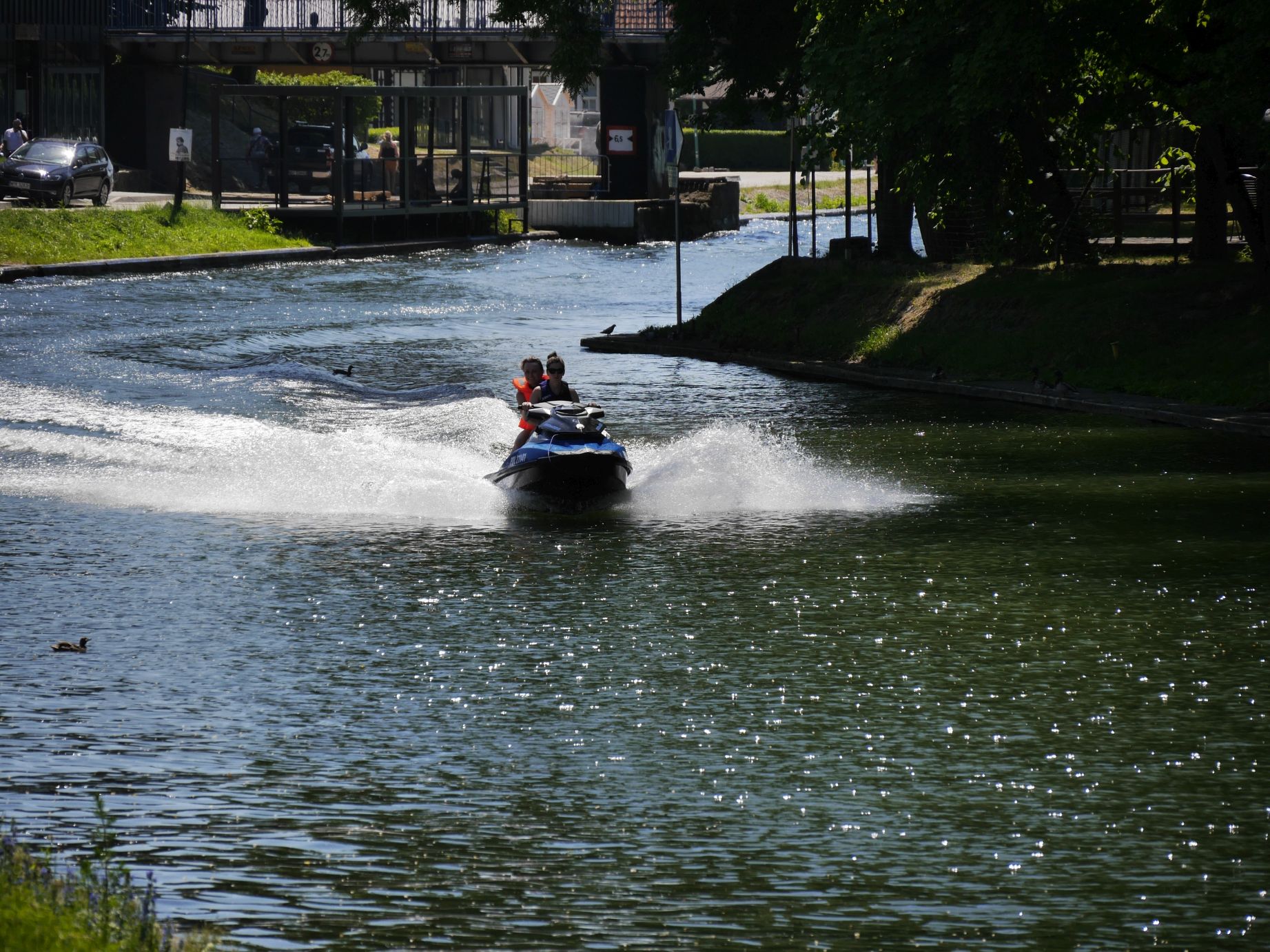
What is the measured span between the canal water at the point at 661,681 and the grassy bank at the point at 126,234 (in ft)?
68.8

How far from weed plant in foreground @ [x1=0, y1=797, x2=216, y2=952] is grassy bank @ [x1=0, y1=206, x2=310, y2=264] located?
3567 centimetres

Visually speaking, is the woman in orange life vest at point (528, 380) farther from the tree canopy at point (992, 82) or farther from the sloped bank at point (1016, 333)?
the tree canopy at point (992, 82)

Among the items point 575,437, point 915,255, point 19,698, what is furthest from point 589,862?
point 915,255

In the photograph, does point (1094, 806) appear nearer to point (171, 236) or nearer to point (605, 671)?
point (605, 671)

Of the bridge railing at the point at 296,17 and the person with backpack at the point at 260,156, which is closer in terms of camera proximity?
the person with backpack at the point at 260,156

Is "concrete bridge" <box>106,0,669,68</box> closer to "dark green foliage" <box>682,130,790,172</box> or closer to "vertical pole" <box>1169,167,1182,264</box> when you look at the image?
"dark green foliage" <box>682,130,790,172</box>

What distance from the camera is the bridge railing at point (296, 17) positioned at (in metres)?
63.2

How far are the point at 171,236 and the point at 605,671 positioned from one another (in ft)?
123

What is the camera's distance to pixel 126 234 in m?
44.9

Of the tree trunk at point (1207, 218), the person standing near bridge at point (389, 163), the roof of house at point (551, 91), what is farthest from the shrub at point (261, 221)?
the roof of house at point (551, 91)

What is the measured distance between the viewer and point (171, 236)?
4594cm

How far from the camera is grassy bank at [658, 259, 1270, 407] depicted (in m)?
23.5

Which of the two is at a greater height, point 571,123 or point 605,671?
point 571,123

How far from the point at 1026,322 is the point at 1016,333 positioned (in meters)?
0.32
